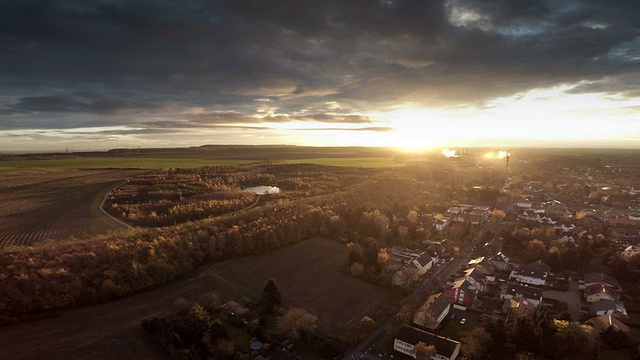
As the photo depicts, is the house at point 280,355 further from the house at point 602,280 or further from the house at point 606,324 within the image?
the house at point 602,280

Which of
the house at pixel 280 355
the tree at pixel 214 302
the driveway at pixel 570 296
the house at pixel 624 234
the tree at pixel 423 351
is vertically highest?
the tree at pixel 214 302

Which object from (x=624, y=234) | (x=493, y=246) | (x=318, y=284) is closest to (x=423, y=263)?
(x=493, y=246)

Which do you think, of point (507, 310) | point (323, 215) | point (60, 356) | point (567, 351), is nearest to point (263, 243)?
point (323, 215)

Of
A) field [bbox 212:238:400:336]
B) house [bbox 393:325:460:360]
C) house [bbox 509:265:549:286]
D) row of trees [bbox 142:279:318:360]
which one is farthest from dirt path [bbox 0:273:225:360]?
house [bbox 509:265:549:286]

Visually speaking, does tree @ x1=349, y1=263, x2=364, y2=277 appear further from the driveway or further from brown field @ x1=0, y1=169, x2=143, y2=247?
brown field @ x1=0, y1=169, x2=143, y2=247

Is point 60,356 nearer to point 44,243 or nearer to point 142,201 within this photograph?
point 44,243

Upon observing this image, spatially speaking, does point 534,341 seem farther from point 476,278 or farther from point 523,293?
point 476,278

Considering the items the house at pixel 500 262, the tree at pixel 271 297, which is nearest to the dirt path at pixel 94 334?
the tree at pixel 271 297
